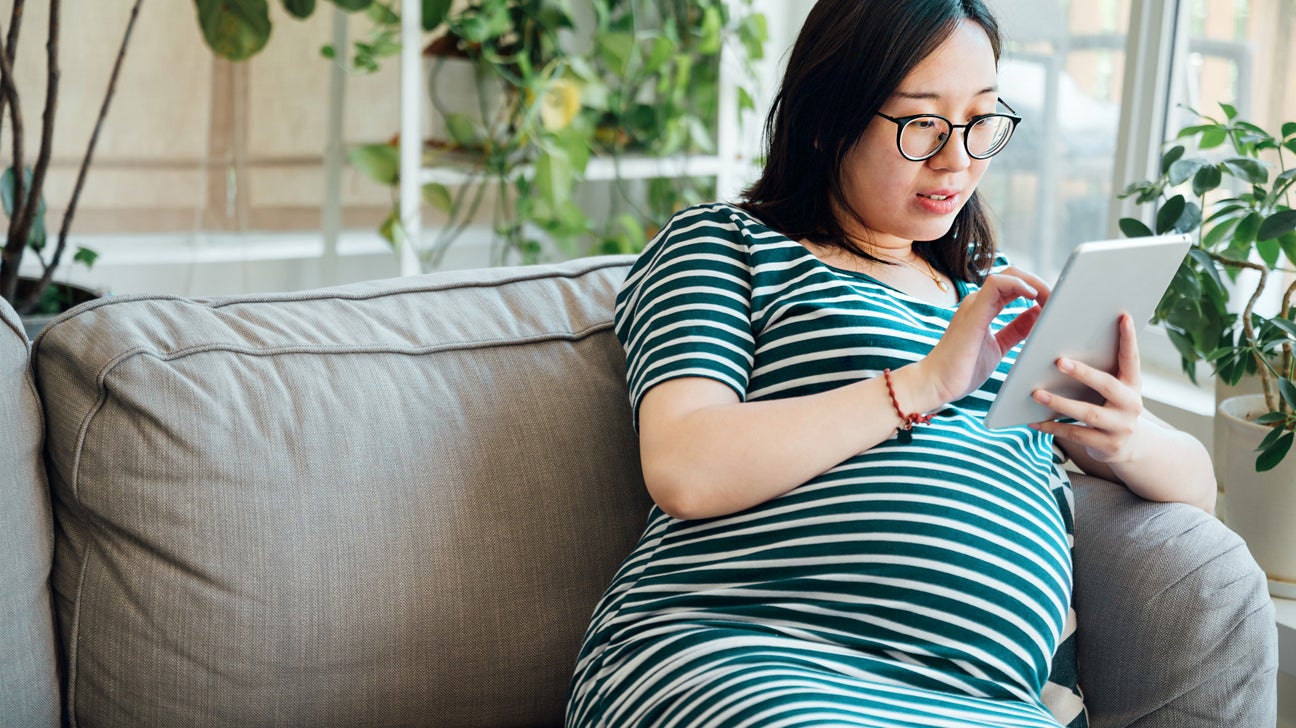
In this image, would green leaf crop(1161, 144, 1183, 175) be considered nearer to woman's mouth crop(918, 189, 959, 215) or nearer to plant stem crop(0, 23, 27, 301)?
woman's mouth crop(918, 189, 959, 215)

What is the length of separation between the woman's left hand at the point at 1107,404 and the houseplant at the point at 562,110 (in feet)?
4.50

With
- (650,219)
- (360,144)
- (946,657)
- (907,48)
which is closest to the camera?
(946,657)

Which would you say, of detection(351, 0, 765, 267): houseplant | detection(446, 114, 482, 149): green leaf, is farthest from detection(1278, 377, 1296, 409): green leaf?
detection(446, 114, 482, 149): green leaf

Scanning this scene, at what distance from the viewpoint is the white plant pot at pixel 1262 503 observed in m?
1.39

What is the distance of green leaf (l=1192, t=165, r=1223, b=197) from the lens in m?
1.36

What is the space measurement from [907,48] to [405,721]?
0.78 metres

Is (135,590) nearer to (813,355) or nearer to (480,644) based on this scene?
(480,644)

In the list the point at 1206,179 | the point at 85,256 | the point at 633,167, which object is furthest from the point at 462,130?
the point at 1206,179

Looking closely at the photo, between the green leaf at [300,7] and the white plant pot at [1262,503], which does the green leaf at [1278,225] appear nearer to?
the white plant pot at [1262,503]

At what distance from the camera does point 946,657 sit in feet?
3.25

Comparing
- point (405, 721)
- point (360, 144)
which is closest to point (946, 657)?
point (405, 721)

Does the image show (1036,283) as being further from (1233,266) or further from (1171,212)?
(1233,266)

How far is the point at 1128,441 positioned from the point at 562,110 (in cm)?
151

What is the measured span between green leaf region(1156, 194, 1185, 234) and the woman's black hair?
295 millimetres
